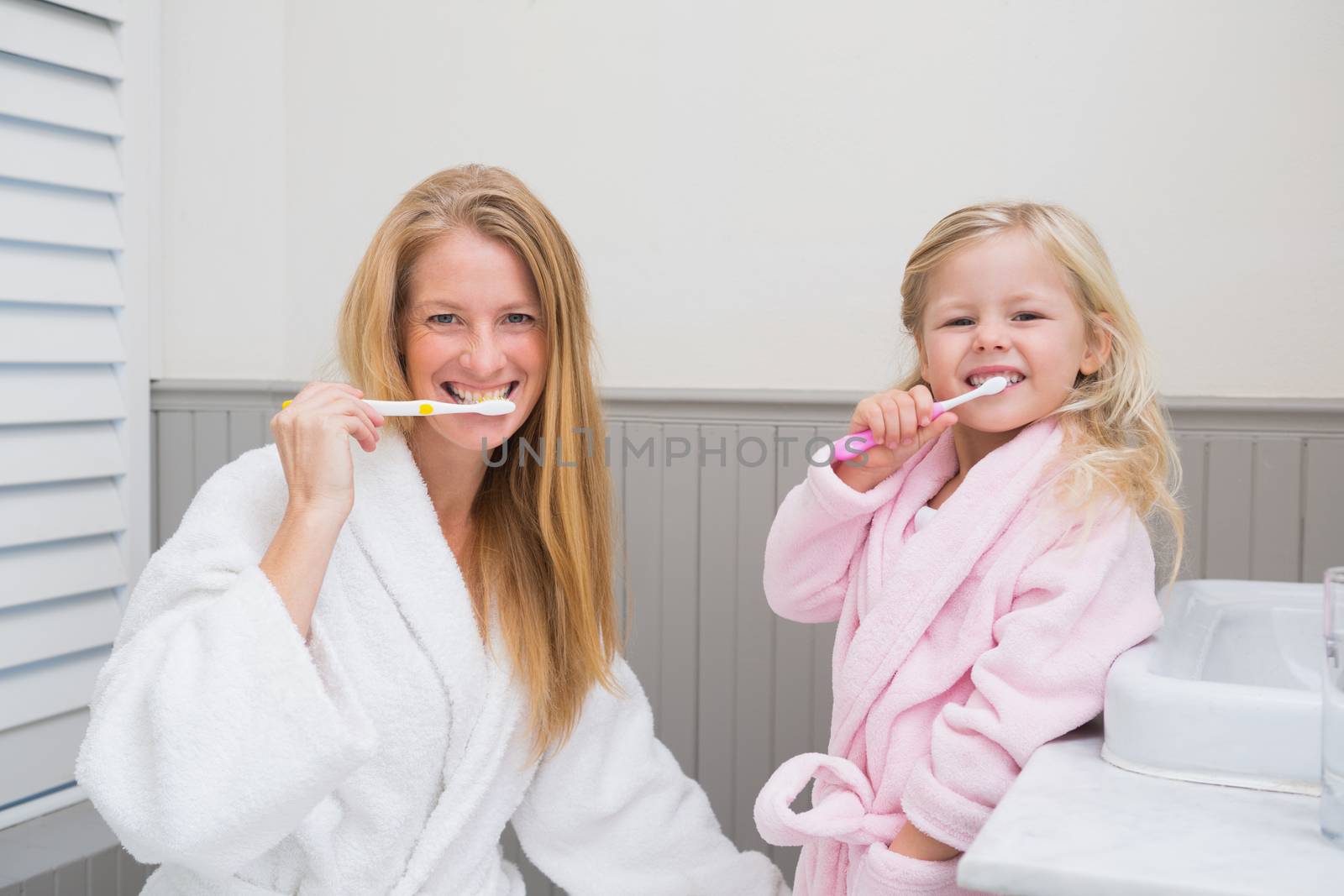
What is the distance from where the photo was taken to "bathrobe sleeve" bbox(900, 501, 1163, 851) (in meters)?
0.76

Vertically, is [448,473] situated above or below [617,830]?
above

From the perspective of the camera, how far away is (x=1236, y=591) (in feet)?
2.99

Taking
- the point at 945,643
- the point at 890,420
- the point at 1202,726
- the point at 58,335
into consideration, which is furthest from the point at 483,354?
the point at 58,335

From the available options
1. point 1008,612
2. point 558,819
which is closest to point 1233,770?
point 1008,612

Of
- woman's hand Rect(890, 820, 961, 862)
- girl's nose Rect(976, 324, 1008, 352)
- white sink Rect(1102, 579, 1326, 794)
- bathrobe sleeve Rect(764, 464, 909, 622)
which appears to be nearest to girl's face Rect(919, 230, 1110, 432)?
girl's nose Rect(976, 324, 1008, 352)

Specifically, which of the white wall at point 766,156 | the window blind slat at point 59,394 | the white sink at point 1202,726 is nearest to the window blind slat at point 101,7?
the white wall at point 766,156

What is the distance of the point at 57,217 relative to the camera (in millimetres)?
1580

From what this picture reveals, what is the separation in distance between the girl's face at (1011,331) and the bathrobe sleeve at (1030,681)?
13 centimetres

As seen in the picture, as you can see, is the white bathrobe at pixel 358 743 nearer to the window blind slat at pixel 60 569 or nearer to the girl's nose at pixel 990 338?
the girl's nose at pixel 990 338

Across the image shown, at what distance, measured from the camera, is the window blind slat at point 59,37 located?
58.5 inches

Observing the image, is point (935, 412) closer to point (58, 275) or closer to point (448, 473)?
point (448, 473)

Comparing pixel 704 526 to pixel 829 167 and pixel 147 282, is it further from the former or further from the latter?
pixel 147 282

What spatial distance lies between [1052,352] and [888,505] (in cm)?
18

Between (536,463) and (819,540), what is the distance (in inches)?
13.0
